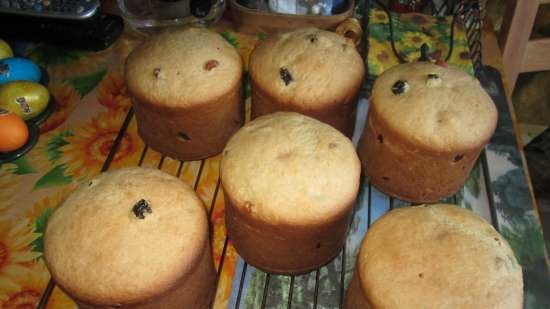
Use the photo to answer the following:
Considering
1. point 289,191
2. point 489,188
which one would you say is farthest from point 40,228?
point 489,188

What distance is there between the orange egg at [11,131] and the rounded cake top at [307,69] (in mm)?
919

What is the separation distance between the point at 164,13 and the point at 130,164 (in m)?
0.88

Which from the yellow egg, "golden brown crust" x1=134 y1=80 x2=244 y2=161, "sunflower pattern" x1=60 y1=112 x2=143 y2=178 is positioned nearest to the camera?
"golden brown crust" x1=134 y1=80 x2=244 y2=161

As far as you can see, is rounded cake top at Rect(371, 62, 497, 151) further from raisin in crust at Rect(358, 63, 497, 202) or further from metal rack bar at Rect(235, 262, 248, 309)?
metal rack bar at Rect(235, 262, 248, 309)

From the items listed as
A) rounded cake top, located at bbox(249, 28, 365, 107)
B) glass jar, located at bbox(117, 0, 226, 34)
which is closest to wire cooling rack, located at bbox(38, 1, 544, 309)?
rounded cake top, located at bbox(249, 28, 365, 107)

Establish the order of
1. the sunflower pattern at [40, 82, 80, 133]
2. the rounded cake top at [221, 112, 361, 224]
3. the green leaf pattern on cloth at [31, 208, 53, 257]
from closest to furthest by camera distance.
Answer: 1. the rounded cake top at [221, 112, 361, 224]
2. the green leaf pattern on cloth at [31, 208, 53, 257]
3. the sunflower pattern at [40, 82, 80, 133]

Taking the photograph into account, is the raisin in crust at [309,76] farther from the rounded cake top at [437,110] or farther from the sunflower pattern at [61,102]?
the sunflower pattern at [61,102]

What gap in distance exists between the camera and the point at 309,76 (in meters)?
1.79

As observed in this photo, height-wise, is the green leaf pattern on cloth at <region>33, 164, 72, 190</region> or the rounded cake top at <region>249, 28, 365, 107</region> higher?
the rounded cake top at <region>249, 28, 365, 107</region>

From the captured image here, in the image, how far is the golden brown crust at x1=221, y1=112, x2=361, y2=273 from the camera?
4.78ft

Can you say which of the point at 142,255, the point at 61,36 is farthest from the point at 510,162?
the point at 61,36

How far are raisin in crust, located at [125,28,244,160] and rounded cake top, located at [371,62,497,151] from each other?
0.55m


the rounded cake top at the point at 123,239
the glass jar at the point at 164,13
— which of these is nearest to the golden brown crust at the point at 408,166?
the rounded cake top at the point at 123,239

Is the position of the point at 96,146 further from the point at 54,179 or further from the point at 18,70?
the point at 18,70
